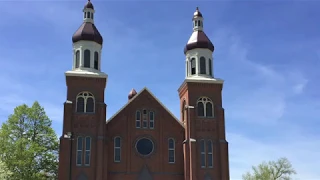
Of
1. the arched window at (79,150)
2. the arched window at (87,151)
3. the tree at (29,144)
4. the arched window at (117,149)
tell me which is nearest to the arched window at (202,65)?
the arched window at (117,149)

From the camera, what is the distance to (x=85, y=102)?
4562 cm

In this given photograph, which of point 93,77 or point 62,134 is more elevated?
point 93,77

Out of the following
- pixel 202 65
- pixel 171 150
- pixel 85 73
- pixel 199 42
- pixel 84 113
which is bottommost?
pixel 171 150

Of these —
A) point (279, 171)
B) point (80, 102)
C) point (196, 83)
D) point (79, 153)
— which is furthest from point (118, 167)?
point (279, 171)

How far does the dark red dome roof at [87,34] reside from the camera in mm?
47344

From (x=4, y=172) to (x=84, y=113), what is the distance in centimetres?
917

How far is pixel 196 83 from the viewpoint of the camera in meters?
48.0

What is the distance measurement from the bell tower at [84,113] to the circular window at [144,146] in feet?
12.2

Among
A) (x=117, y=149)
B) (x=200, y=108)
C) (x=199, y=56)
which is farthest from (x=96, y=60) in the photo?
(x=200, y=108)

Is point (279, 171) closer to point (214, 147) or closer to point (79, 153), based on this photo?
point (214, 147)

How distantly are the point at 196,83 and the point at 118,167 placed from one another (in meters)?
11.8

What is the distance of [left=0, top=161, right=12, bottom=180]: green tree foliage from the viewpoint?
4238cm

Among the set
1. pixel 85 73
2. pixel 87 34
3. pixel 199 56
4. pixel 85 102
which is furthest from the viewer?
pixel 199 56

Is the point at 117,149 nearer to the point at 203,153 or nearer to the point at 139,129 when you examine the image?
the point at 139,129
